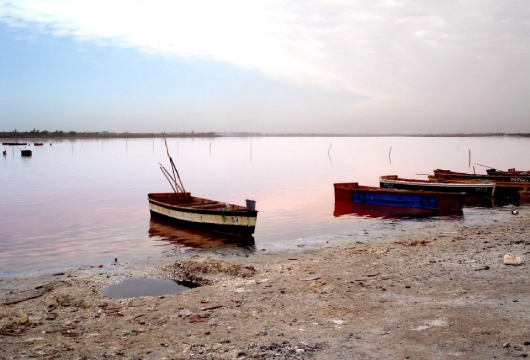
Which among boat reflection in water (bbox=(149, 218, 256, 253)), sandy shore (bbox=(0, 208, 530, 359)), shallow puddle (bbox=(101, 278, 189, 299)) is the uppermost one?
sandy shore (bbox=(0, 208, 530, 359))

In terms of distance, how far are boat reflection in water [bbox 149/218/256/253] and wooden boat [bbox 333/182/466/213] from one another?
10374mm

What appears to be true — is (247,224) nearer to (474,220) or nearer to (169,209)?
(169,209)

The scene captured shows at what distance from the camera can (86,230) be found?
1906 cm

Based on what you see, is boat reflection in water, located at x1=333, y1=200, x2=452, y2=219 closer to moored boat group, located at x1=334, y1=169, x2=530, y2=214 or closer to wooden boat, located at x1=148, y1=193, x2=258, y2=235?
moored boat group, located at x1=334, y1=169, x2=530, y2=214

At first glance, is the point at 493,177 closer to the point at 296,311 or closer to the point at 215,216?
the point at 215,216

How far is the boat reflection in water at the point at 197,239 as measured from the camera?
15555 millimetres

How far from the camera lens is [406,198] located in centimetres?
2362

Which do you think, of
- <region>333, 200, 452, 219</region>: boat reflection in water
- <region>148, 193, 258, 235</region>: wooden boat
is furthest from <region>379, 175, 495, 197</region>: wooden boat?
<region>148, 193, 258, 235</region>: wooden boat

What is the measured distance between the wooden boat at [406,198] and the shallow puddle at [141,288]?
1634 centimetres

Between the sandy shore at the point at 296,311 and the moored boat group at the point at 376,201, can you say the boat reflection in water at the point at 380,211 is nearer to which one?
the moored boat group at the point at 376,201

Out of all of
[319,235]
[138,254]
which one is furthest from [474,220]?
[138,254]

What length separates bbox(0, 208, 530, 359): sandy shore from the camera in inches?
232

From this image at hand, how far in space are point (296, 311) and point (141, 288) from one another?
4469 mm

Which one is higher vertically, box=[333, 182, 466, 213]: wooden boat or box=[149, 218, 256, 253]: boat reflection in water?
box=[333, 182, 466, 213]: wooden boat
